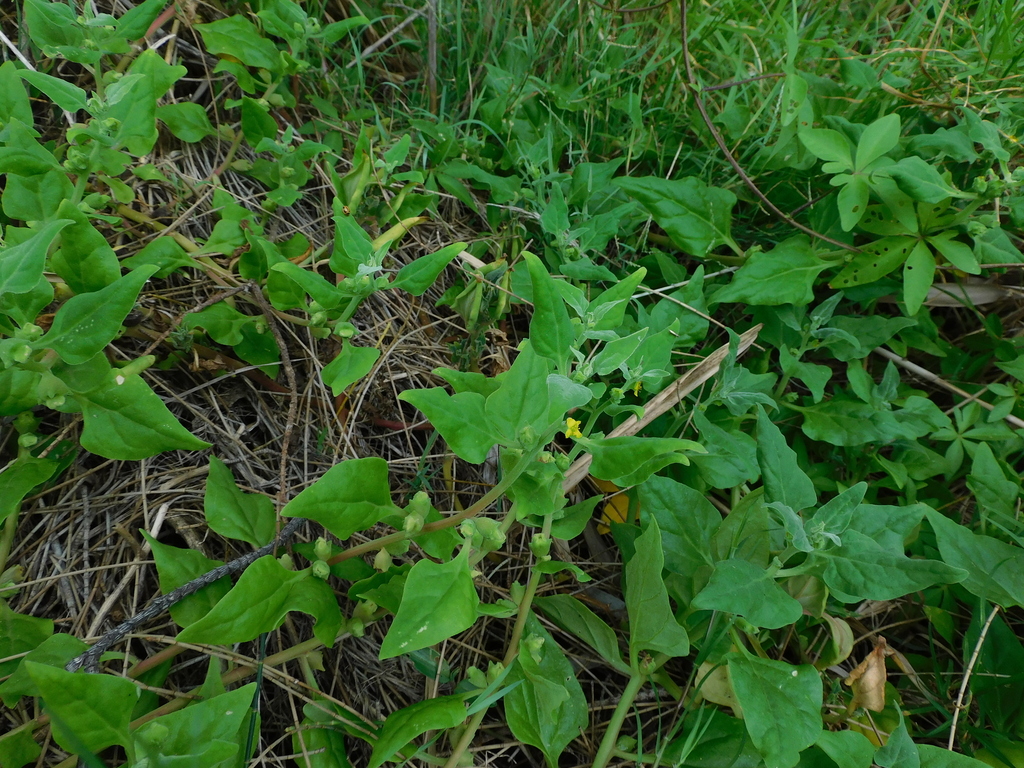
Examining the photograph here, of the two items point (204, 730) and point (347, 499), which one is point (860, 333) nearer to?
point (347, 499)

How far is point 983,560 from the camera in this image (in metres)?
1.98

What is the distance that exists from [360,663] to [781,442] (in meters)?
1.26

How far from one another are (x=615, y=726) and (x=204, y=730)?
3.20 ft

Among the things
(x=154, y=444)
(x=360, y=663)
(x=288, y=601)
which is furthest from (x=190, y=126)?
(x=360, y=663)

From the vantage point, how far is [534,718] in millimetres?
1612

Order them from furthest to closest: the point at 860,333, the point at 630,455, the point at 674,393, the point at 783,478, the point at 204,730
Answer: the point at 860,333 < the point at 674,393 < the point at 783,478 < the point at 630,455 < the point at 204,730

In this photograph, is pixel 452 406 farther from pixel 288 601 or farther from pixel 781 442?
pixel 781 442

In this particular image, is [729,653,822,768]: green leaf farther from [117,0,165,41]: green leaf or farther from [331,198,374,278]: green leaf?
[117,0,165,41]: green leaf

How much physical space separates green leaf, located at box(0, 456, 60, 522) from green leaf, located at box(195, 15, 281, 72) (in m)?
1.43

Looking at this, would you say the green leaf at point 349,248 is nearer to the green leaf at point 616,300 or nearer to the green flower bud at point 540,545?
the green leaf at point 616,300

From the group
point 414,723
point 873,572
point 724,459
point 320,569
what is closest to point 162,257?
point 320,569

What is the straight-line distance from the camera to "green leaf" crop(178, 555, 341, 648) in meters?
1.29

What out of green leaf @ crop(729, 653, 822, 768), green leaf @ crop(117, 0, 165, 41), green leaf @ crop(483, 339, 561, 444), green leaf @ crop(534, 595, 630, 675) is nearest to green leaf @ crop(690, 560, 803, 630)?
green leaf @ crop(729, 653, 822, 768)

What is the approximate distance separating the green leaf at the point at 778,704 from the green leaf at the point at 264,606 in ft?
3.21
